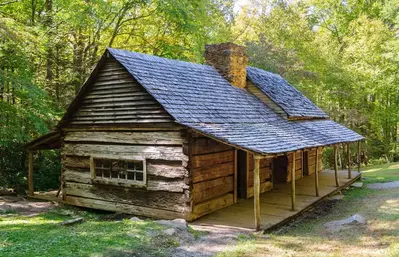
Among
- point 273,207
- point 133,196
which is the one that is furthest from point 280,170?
point 133,196

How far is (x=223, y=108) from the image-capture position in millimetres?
12242

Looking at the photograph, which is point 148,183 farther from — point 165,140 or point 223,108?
point 223,108

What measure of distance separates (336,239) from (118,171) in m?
6.58

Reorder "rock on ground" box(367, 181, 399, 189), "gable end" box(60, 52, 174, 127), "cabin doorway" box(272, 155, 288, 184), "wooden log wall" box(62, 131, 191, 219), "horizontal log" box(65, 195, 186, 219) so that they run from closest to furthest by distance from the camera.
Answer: "wooden log wall" box(62, 131, 191, 219) < "horizontal log" box(65, 195, 186, 219) < "gable end" box(60, 52, 174, 127) < "rock on ground" box(367, 181, 399, 189) < "cabin doorway" box(272, 155, 288, 184)

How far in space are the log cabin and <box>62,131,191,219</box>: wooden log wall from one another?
0.03 meters

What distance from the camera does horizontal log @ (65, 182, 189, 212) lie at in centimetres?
1019

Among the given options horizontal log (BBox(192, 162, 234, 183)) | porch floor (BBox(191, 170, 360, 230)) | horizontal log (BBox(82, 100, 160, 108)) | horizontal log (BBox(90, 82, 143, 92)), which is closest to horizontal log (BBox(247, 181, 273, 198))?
porch floor (BBox(191, 170, 360, 230))

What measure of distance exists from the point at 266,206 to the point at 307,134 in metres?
3.38

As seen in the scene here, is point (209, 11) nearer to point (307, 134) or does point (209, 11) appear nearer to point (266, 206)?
point (307, 134)

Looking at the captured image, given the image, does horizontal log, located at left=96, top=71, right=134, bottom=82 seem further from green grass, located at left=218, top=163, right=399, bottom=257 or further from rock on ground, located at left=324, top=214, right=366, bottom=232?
rock on ground, located at left=324, top=214, right=366, bottom=232

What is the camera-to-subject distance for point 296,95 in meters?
18.6

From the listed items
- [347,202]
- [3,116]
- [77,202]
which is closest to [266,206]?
[347,202]

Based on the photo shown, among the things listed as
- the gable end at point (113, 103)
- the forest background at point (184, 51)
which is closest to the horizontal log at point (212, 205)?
the gable end at point (113, 103)

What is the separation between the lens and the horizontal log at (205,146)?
1009 centimetres
